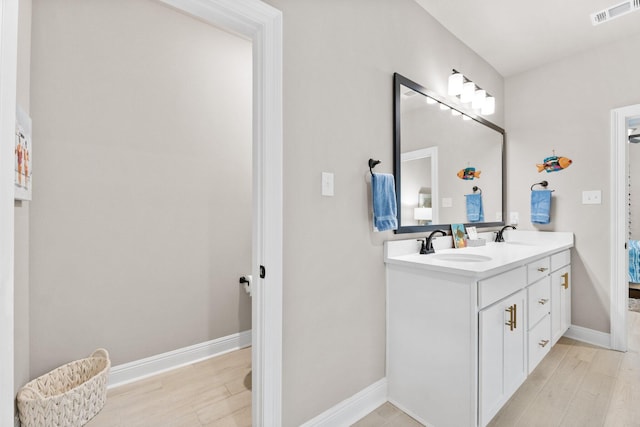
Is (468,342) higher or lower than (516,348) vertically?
higher

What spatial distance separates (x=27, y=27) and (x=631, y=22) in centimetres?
389

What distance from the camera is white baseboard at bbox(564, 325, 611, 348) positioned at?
2.41m

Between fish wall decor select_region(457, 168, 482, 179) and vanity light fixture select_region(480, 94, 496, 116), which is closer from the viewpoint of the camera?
fish wall decor select_region(457, 168, 482, 179)

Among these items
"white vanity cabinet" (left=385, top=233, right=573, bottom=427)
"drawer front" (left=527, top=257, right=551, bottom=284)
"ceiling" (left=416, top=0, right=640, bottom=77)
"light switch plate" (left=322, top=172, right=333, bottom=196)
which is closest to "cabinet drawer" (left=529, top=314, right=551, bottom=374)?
"white vanity cabinet" (left=385, top=233, right=573, bottom=427)

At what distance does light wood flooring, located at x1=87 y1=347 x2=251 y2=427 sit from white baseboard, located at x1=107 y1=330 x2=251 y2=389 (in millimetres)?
44

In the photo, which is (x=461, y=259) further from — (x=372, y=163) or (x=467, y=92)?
(x=467, y=92)

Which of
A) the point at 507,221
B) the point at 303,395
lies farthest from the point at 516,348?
the point at 507,221

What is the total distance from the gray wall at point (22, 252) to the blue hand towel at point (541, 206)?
11.8 feet

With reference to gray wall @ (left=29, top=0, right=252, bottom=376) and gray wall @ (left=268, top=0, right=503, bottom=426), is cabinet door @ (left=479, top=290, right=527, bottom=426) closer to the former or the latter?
gray wall @ (left=268, top=0, right=503, bottom=426)

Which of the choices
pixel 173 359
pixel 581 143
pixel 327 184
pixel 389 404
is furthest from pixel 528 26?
pixel 173 359

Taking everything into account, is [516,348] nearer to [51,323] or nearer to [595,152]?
[595,152]

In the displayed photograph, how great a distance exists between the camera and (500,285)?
1.48 m

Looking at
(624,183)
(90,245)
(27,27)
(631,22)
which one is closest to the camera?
(27,27)

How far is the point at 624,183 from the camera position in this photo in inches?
91.7
